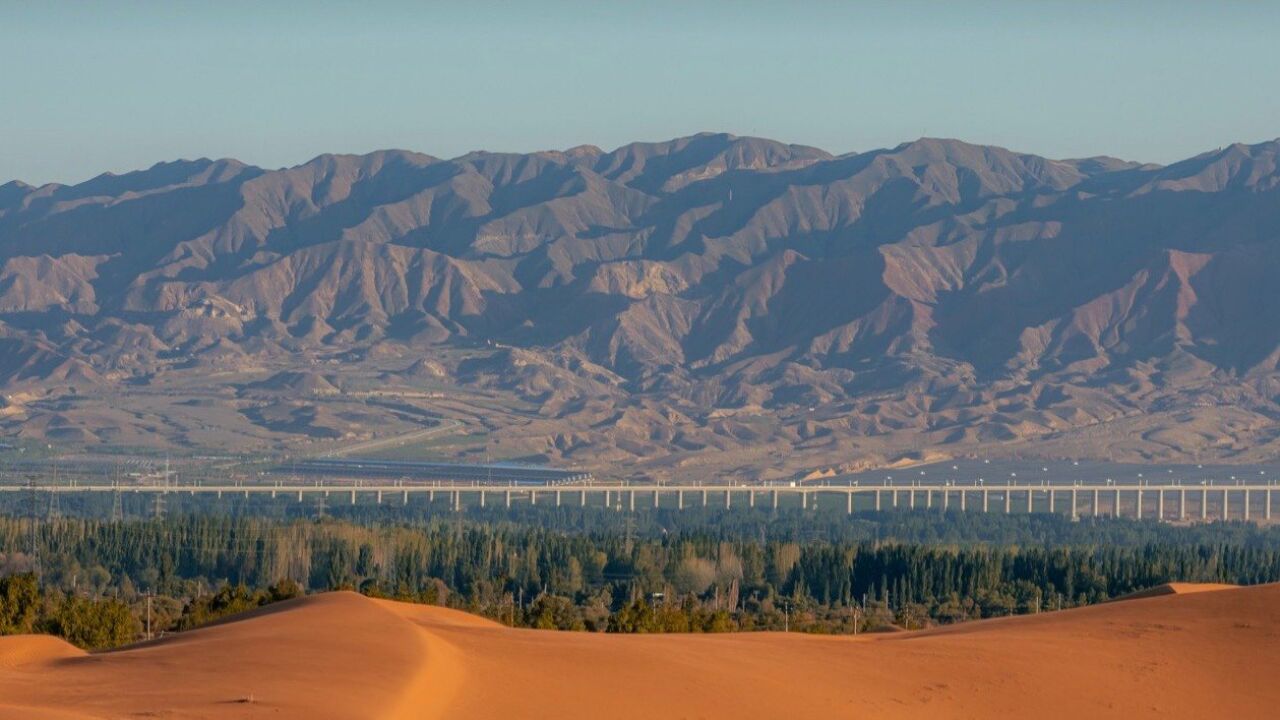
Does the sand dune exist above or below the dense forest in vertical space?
above

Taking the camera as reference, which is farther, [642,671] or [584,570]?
[584,570]

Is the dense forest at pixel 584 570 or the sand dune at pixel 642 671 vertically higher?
the sand dune at pixel 642 671

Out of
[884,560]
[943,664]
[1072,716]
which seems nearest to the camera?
[1072,716]

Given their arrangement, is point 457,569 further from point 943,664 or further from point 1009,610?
point 943,664

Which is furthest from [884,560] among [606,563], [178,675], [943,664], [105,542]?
[178,675]

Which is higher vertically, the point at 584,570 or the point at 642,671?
the point at 642,671

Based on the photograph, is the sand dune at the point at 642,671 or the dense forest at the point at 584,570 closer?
the sand dune at the point at 642,671

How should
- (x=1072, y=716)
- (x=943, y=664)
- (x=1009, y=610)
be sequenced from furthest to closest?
(x=1009, y=610), (x=943, y=664), (x=1072, y=716)

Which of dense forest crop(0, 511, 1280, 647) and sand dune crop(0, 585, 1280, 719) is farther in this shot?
dense forest crop(0, 511, 1280, 647)
